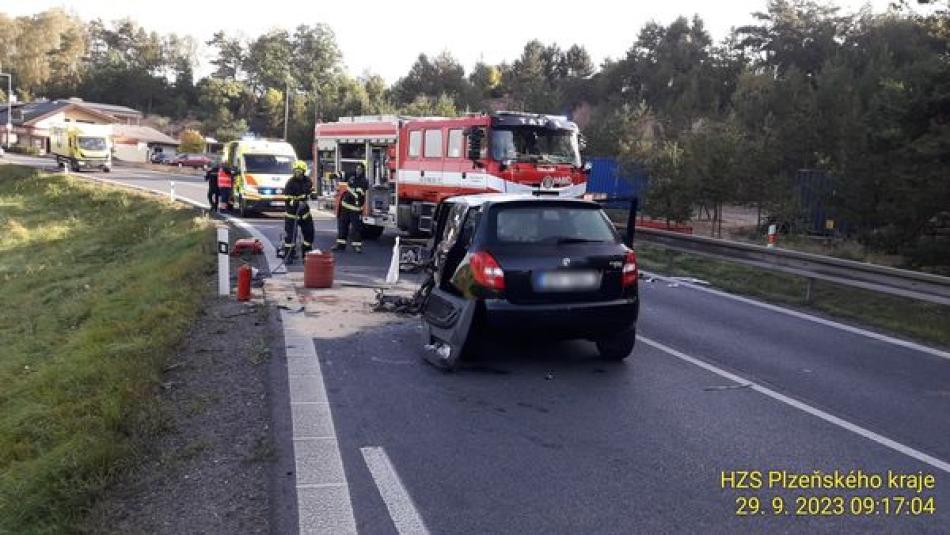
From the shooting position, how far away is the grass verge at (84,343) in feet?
15.4

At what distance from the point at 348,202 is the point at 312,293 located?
5328mm

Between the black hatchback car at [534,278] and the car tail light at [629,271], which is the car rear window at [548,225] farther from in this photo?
the car tail light at [629,271]

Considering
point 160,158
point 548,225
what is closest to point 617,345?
point 548,225

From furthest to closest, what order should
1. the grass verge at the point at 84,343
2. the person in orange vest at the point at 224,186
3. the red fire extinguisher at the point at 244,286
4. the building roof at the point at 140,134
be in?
the building roof at the point at 140,134 < the person in orange vest at the point at 224,186 < the red fire extinguisher at the point at 244,286 < the grass verge at the point at 84,343

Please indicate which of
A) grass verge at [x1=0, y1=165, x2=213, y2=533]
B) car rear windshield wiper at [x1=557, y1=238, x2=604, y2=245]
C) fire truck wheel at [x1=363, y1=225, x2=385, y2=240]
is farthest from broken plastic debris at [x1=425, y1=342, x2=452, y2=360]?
fire truck wheel at [x1=363, y1=225, x2=385, y2=240]

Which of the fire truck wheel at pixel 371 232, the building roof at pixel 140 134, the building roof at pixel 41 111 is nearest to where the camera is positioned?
the fire truck wheel at pixel 371 232

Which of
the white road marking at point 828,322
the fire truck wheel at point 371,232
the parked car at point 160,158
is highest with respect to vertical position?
the white road marking at point 828,322

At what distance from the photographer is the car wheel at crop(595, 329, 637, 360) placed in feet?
24.1

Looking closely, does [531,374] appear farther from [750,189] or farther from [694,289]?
[750,189]

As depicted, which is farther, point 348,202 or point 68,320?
point 348,202

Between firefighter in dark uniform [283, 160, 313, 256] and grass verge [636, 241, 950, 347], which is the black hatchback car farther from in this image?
firefighter in dark uniform [283, 160, 313, 256]

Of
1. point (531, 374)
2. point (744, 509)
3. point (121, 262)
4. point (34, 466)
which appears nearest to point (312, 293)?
point (531, 374)

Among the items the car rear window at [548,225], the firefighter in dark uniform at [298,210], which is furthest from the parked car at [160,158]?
the car rear window at [548,225]

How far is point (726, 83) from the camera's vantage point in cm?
6750
